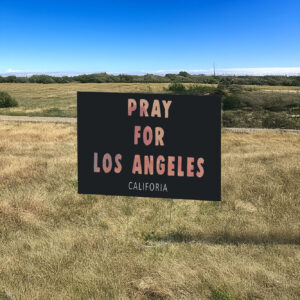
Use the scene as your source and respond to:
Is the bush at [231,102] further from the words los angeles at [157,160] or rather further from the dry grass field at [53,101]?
the words los angeles at [157,160]

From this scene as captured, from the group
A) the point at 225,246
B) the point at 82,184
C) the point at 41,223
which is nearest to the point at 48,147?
the point at 41,223

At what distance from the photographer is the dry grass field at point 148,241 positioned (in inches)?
138

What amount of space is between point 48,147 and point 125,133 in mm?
9022

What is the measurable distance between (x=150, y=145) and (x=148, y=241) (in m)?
1.54

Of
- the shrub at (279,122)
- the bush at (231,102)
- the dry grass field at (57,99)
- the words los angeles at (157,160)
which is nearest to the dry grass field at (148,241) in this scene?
the words los angeles at (157,160)

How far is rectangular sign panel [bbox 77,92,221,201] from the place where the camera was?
14.4 feet

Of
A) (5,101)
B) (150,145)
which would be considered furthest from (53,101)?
(150,145)

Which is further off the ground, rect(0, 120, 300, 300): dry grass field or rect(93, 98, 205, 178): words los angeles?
rect(93, 98, 205, 178): words los angeles

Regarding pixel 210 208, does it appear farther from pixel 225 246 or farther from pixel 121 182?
pixel 121 182

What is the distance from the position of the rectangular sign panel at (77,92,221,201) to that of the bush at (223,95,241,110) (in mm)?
26845

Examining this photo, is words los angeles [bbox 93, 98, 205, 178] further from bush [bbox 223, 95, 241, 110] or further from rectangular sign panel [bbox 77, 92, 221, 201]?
bush [bbox 223, 95, 241, 110]

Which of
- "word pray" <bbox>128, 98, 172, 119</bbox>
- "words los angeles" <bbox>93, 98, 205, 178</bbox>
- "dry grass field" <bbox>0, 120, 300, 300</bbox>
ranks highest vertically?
"word pray" <bbox>128, 98, 172, 119</bbox>

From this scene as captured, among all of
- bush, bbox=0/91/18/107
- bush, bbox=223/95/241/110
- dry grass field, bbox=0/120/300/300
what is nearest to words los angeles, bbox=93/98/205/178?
dry grass field, bbox=0/120/300/300

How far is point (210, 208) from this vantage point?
610 cm
